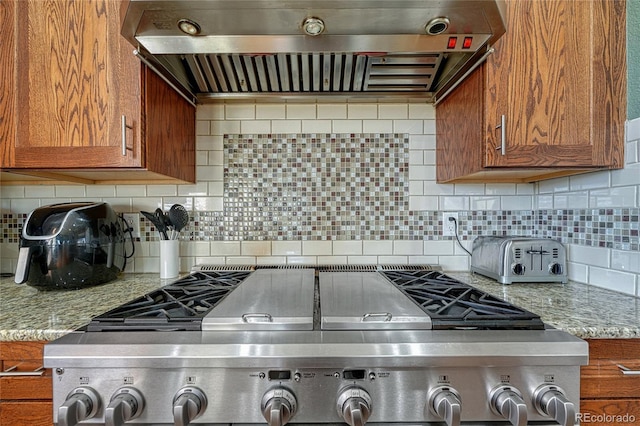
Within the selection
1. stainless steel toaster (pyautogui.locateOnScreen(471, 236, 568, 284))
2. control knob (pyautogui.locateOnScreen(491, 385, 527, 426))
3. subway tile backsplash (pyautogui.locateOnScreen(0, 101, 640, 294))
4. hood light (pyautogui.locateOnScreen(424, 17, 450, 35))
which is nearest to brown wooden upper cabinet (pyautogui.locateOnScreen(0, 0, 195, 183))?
subway tile backsplash (pyautogui.locateOnScreen(0, 101, 640, 294))

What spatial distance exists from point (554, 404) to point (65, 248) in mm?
1479

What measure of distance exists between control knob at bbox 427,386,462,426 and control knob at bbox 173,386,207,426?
1.61 feet

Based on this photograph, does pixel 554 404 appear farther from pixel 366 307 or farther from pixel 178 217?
pixel 178 217

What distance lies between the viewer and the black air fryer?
108 cm

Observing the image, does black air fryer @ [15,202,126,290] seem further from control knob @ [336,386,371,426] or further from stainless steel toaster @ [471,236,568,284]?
stainless steel toaster @ [471,236,568,284]

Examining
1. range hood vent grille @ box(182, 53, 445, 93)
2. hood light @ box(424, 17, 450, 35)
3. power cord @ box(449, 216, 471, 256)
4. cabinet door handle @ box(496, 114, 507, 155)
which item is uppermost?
hood light @ box(424, 17, 450, 35)

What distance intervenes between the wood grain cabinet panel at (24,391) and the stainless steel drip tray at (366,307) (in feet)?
2.28

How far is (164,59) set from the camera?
1.10 m

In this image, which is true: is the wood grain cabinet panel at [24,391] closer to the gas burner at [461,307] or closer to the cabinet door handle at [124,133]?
the cabinet door handle at [124,133]

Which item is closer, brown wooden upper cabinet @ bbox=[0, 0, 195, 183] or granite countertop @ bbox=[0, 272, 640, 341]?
granite countertop @ bbox=[0, 272, 640, 341]

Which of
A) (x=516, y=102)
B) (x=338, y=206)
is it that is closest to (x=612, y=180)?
(x=516, y=102)

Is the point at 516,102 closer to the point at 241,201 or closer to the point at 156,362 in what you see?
the point at 241,201

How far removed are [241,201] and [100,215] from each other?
55 centimetres

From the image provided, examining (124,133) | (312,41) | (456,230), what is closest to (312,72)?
(312,41)
